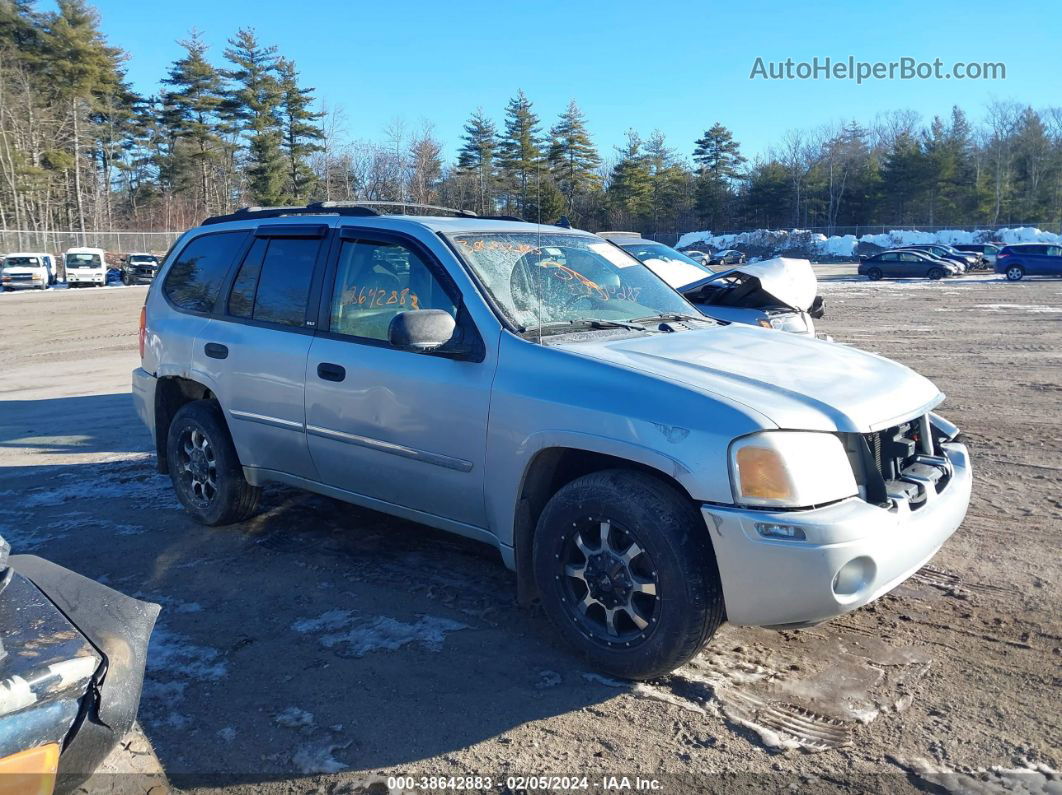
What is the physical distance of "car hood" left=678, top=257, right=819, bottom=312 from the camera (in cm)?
814

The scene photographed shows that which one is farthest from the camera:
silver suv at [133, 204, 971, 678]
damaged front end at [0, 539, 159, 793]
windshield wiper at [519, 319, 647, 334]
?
windshield wiper at [519, 319, 647, 334]

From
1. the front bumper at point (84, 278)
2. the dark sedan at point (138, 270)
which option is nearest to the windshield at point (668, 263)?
the front bumper at point (84, 278)

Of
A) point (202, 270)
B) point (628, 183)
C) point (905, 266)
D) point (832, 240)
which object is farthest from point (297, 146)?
point (832, 240)

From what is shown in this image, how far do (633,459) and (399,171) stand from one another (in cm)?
759

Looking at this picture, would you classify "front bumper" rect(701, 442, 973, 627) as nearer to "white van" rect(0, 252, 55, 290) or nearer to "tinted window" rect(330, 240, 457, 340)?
"tinted window" rect(330, 240, 457, 340)

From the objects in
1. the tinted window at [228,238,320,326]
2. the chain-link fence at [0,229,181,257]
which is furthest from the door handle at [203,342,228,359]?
the chain-link fence at [0,229,181,257]

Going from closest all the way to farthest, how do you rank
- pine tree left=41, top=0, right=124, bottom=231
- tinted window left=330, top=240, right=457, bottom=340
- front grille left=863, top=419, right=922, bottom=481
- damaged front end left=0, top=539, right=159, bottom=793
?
damaged front end left=0, top=539, right=159, bottom=793
front grille left=863, top=419, right=922, bottom=481
tinted window left=330, top=240, right=457, bottom=340
pine tree left=41, top=0, right=124, bottom=231

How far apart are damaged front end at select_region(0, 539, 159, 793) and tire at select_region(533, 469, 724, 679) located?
1616 mm

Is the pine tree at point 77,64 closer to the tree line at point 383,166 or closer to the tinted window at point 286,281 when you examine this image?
the tree line at point 383,166

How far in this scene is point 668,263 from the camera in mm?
10219

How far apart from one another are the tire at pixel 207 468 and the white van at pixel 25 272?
37.6 meters

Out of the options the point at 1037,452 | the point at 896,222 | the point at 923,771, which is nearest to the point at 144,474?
the point at 923,771

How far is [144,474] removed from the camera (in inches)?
269

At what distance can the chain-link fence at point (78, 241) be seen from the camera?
48344 mm
